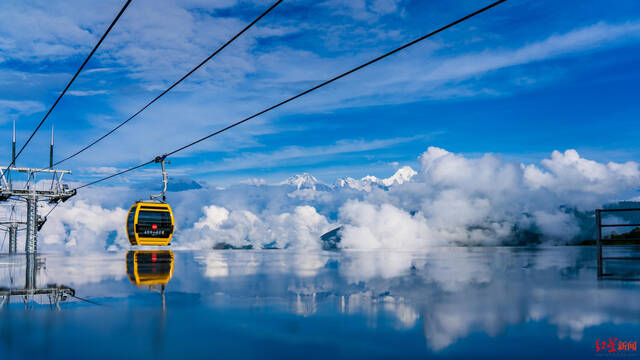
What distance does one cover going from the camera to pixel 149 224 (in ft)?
125

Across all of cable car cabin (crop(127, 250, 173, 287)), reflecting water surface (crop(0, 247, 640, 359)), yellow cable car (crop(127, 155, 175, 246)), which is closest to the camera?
reflecting water surface (crop(0, 247, 640, 359))

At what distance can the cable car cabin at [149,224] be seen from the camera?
3806 centimetres

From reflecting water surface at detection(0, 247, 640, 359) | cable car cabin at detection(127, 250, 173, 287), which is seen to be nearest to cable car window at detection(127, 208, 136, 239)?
cable car cabin at detection(127, 250, 173, 287)

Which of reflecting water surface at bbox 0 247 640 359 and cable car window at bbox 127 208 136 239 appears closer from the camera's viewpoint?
reflecting water surface at bbox 0 247 640 359

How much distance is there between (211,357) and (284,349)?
1.22 meters

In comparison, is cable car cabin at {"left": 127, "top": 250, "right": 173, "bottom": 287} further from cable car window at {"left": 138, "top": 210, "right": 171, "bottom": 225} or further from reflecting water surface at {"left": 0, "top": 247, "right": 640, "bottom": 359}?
reflecting water surface at {"left": 0, "top": 247, "right": 640, "bottom": 359}

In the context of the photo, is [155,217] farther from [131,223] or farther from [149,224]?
[131,223]

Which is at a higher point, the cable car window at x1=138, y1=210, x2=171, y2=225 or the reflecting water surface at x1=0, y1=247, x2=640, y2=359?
the cable car window at x1=138, y1=210, x2=171, y2=225

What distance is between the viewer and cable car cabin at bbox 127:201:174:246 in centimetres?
3806

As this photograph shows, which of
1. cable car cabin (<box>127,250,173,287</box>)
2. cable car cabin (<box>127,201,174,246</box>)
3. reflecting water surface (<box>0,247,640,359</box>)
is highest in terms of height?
cable car cabin (<box>127,201,174,246</box>)

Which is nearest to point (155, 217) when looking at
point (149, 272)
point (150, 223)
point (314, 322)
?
point (150, 223)

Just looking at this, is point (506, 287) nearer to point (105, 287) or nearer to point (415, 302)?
point (415, 302)

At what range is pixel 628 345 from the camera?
27.4 ft

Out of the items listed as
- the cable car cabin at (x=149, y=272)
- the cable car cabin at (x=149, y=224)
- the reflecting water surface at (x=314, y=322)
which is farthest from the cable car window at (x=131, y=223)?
the reflecting water surface at (x=314, y=322)
